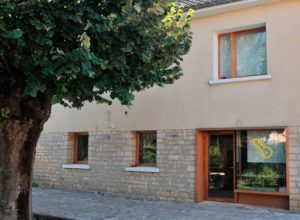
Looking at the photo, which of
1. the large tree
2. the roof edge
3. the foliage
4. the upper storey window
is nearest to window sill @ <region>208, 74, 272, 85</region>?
the upper storey window

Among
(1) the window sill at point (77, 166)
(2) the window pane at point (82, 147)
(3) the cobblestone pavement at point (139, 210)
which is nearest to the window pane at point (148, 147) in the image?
(3) the cobblestone pavement at point (139, 210)

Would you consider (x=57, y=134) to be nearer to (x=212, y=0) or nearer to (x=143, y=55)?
(x=212, y=0)

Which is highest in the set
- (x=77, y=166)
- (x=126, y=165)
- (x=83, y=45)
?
(x=83, y=45)

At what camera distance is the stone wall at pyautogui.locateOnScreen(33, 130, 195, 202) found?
11.0 metres

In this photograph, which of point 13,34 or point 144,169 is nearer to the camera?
point 13,34

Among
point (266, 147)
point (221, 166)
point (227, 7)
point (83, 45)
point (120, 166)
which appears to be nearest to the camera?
point (83, 45)

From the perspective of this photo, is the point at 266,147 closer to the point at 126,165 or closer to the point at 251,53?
the point at 251,53

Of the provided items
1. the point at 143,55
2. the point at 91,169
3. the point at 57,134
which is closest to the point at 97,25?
the point at 143,55

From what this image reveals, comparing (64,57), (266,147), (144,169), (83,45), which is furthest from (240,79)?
(64,57)

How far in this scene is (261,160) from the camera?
10.1 metres

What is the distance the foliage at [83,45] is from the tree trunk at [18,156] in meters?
0.50

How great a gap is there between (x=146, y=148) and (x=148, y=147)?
10cm

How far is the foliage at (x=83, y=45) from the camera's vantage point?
554 centimetres

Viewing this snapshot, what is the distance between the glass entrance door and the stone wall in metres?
0.63
